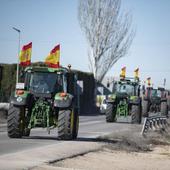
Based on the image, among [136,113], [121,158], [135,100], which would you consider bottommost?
[121,158]

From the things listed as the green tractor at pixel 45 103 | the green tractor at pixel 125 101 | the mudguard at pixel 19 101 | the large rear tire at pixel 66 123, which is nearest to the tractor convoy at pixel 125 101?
the green tractor at pixel 125 101

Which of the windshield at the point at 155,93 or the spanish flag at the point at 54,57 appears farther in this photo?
the windshield at the point at 155,93

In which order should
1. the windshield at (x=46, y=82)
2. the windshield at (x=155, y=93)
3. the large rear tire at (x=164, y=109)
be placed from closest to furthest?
the windshield at (x=46, y=82) < the large rear tire at (x=164, y=109) < the windshield at (x=155, y=93)

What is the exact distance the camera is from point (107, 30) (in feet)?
202

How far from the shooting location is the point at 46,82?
65.2 feet

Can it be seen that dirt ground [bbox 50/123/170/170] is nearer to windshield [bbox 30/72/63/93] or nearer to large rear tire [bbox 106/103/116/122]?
windshield [bbox 30/72/63/93]

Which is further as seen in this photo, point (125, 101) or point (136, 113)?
point (125, 101)

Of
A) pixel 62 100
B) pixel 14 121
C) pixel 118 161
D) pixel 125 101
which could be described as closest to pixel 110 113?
pixel 125 101

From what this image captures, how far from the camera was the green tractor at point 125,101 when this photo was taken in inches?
1313

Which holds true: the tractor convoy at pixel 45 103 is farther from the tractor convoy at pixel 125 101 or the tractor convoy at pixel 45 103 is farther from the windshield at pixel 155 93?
the windshield at pixel 155 93

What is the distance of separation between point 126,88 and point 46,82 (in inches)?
650

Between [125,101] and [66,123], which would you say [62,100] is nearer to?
[66,123]

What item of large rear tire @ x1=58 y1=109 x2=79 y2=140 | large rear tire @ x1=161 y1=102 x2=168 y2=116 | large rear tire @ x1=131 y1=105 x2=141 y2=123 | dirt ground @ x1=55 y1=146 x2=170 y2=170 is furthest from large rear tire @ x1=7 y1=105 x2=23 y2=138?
large rear tire @ x1=161 y1=102 x2=168 y2=116

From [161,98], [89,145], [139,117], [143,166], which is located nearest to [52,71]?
[89,145]
